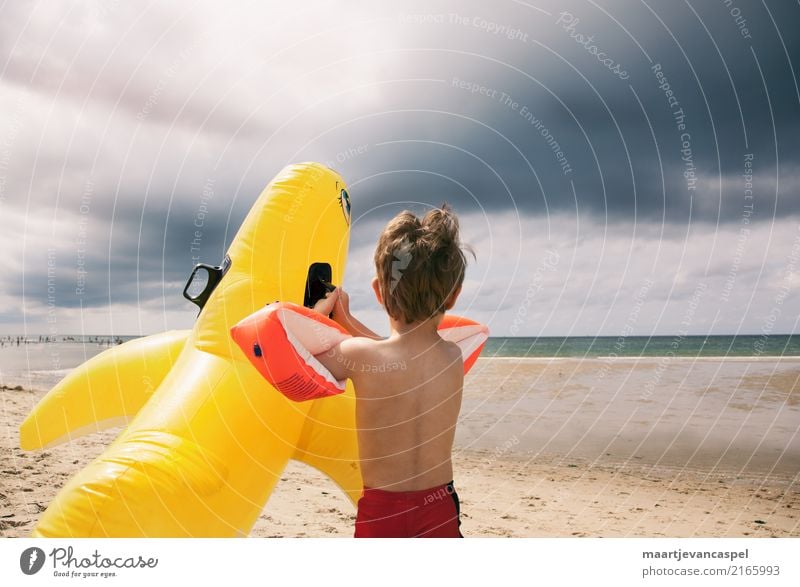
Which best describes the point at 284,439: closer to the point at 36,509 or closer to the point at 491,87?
the point at 491,87

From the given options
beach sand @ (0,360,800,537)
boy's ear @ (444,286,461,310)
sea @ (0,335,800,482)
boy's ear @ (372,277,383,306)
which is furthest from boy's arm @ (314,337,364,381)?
sea @ (0,335,800,482)

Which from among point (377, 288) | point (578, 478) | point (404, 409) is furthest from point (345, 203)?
point (578, 478)

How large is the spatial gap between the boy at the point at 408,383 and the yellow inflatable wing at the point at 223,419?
587mm

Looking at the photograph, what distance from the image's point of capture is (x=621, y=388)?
31.8 ft

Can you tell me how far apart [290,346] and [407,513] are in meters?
0.63

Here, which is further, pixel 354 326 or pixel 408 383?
pixel 354 326

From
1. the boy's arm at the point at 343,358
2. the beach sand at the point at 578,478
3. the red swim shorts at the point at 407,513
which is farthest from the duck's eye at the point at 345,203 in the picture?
the beach sand at the point at 578,478

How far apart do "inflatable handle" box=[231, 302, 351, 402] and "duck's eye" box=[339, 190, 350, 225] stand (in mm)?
1434

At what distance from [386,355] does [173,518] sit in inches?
33.9

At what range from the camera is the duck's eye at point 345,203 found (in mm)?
3186

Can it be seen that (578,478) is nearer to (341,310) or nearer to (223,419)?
(341,310)

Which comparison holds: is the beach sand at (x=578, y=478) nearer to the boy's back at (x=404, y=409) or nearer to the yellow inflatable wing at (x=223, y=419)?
the yellow inflatable wing at (x=223, y=419)

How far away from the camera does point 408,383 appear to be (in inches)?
71.6
